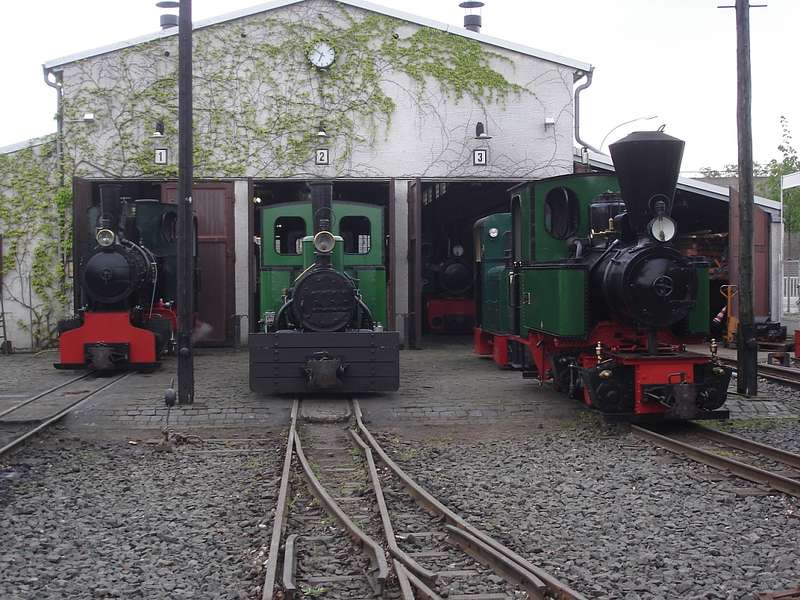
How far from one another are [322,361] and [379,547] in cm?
555

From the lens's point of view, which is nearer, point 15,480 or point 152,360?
point 15,480

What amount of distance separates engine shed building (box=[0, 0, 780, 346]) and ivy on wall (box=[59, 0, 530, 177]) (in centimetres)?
2

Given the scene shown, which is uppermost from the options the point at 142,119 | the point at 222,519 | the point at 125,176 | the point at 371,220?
the point at 142,119

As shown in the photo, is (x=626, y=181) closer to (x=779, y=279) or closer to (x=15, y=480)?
(x=15, y=480)

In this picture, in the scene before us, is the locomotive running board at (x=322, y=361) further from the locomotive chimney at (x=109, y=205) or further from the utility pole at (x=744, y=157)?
the locomotive chimney at (x=109, y=205)

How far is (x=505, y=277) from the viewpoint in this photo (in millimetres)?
13250

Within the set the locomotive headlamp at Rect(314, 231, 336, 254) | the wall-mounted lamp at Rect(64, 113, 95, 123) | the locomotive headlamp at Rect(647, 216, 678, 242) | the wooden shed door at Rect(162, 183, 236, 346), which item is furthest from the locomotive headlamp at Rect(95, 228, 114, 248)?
the locomotive headlamp at Rect(647, 216, 678, 242)

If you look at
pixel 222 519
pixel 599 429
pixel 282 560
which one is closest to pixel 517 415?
pixel 599 429

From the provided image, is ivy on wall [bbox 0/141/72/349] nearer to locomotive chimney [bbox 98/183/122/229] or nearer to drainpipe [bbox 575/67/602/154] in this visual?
locomotive chimney [bbox 98/183/122/229]

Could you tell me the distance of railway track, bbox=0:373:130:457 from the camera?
8.67 metres

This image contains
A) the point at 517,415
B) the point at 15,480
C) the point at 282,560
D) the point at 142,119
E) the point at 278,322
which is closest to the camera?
the point at 282,560

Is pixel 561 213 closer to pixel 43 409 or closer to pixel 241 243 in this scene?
pixel 43 409

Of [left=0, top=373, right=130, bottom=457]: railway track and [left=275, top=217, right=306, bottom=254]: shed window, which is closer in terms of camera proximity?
[left=0, top=373, right=130, bottom=457]: railway track

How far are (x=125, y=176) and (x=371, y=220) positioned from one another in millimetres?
7856
